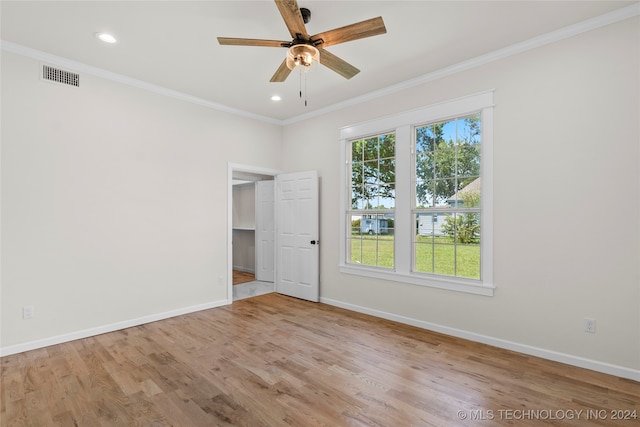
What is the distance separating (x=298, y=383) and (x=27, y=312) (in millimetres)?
2825

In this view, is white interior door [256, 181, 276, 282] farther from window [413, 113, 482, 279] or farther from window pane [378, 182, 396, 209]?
window [413, 113, 482, 279]

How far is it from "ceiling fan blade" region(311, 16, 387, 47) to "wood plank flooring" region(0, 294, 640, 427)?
2625 millimetres

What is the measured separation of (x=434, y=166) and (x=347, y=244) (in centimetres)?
165

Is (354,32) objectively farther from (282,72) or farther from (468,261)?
(468,261)

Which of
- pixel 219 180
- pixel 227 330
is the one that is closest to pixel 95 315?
pixel 227 330

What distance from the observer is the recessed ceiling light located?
2869mm

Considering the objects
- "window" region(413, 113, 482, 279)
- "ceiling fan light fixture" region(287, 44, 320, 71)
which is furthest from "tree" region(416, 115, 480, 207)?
"ceiling fan light fixture" region(287, 44, 320, 71)

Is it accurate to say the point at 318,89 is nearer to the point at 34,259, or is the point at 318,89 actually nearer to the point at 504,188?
the point at 504,188

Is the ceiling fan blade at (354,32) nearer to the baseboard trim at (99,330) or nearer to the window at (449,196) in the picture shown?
the window at (449,196)

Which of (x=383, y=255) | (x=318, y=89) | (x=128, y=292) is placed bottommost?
(x=128, y=292)

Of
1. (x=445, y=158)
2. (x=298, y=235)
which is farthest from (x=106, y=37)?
(x=445, y=158)

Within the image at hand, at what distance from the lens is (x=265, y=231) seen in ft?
20.9

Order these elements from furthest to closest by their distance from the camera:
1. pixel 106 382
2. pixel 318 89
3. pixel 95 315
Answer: pixel 318 89, pixel 95 315, pixel 106 382

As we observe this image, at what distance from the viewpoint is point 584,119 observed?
9.02 feet
